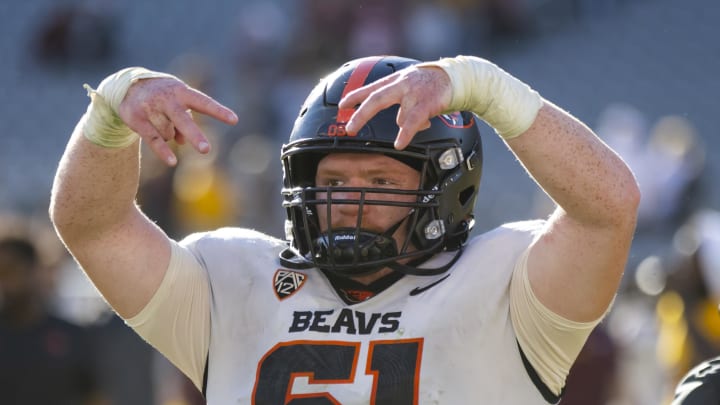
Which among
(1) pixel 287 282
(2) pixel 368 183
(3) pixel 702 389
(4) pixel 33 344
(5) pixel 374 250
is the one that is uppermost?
(2) pixel 368 183

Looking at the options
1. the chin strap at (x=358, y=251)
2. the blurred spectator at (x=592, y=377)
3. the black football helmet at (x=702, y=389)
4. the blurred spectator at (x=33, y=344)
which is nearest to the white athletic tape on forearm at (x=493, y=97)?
the chin strap at (x=358, y=251)

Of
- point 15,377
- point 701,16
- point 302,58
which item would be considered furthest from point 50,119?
point 15,377

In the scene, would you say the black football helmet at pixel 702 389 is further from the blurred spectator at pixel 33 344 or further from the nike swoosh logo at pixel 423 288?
the blurred spectator at pixel 33 344

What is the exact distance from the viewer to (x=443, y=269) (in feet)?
10.8

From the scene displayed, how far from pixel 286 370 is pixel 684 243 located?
4197 millimetres

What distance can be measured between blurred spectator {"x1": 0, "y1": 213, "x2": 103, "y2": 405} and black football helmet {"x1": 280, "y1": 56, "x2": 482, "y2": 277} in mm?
2587

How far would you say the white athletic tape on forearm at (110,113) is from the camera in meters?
3.07

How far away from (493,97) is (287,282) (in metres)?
0.77

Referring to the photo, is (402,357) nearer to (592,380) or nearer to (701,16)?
(592,380)

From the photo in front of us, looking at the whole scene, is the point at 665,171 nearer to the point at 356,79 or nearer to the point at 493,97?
the point at 356,79

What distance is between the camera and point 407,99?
2824mm

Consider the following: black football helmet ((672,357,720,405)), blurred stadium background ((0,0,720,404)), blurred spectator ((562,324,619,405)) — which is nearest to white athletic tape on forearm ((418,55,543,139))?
black football helmet ((672,357,720,405))

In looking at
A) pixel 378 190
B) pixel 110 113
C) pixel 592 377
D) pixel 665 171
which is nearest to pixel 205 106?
pixel 110 113

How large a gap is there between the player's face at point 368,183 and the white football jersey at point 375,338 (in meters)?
0.16
